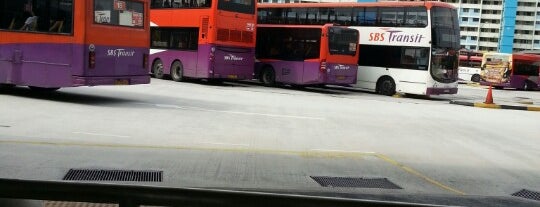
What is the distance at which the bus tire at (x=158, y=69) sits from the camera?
83.1 feet

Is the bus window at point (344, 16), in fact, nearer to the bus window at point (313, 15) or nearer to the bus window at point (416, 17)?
the bus window at point (313, 15)

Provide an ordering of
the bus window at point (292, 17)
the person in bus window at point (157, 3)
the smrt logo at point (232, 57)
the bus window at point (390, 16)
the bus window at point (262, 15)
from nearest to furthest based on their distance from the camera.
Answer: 1. the smrt logo at point (232, 57)
2. the bus window at point (390, 16)
3. the person in bus window at point (157, 3)
4. the bus window at point (292, 17)
5. the bus window at point (262, 15)

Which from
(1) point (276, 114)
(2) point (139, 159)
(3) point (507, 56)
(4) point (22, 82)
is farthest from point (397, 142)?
(3) point (507, 56)

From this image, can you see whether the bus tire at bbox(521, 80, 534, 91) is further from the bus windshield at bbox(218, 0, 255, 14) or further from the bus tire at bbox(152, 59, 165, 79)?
the bus tire at bbox(152, 59, 165, 79)

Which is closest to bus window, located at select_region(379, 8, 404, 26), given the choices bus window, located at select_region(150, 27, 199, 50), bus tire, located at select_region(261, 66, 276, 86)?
bus tire, located at select_region(261, 66, 276, 86)

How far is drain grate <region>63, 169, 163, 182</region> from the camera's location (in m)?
6.10

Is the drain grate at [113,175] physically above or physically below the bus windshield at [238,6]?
below

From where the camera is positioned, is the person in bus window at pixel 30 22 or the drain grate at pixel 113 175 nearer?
the drain grate at pixel 113 175

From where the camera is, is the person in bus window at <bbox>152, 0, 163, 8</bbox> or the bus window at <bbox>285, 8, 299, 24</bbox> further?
the bus window at <bbox>285, 8, 299, 24</bbox>

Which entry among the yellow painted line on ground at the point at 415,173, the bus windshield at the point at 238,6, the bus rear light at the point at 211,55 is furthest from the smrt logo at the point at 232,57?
the yellow painted line on ground at the point at 415,173

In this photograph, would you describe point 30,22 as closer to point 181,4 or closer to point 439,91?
point 181,4

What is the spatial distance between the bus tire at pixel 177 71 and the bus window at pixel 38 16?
11.2 m

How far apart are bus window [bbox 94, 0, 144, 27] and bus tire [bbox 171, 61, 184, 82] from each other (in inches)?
393

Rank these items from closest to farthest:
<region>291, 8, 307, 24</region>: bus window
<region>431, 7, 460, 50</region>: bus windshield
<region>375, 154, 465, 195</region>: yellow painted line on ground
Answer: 1. <region>375, 154, 465, 195</region>: yellow painted line on ground
2. <region>431, 7, 460, 50</region>: bus windshield
3. <region>291, 8, 307, 24</region>: bus window
